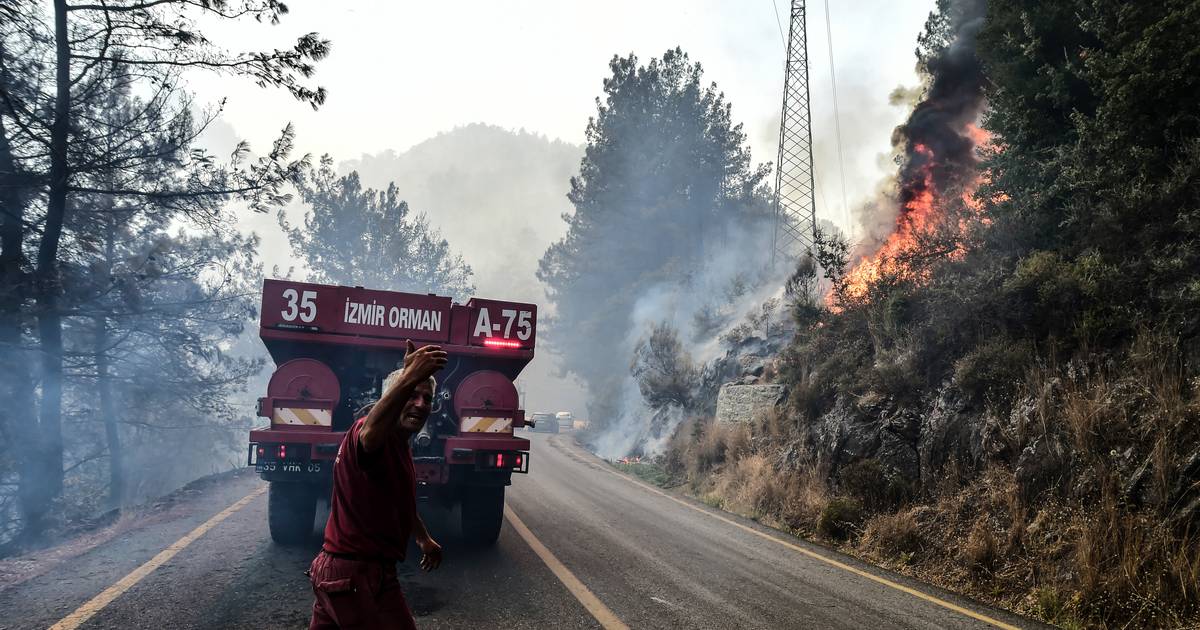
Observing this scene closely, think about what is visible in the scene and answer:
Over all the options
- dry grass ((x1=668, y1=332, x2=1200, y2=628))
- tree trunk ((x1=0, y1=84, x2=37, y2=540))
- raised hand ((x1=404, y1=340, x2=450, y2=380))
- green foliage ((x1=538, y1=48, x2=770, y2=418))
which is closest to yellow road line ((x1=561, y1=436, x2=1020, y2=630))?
dry grass ((x1=668, y1=332, x2=1200, y2=628))

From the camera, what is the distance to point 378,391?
719cm

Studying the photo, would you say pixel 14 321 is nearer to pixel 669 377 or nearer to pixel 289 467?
pixel 289 467

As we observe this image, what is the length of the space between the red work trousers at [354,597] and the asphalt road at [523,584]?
202 cm

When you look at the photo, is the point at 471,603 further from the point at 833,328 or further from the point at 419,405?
the point at 833,328

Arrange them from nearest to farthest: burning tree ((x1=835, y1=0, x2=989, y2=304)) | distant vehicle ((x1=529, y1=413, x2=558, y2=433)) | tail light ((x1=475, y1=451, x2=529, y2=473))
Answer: tail light ((x1=475, y1=451, x2=529, y2=473))
burning tree ((x1=835, y1=0, x2=989, y2=304))
distant vehicle ((x1=529, y1=413, x2=558, y2=433))

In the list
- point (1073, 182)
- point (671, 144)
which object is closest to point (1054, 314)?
point (1073, 182)

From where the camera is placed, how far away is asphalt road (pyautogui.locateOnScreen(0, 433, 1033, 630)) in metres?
4.53

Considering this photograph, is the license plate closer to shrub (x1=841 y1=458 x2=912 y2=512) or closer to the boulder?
shrub (x1=841 y1=458 x2=912 y2=512)

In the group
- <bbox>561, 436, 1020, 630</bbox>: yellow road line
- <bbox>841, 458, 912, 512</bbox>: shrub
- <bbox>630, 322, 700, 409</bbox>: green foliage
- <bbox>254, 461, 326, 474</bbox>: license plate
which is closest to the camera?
<bbox>561, 436, 1020, 630</bbox>: yellow road line

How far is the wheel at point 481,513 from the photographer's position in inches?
268

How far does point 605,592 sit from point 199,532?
4.77 m

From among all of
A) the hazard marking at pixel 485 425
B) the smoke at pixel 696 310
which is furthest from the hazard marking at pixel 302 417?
the smoke at pixel 696 310

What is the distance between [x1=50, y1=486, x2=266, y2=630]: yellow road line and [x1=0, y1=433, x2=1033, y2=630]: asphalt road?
0.02m

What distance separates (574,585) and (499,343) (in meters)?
2.77
